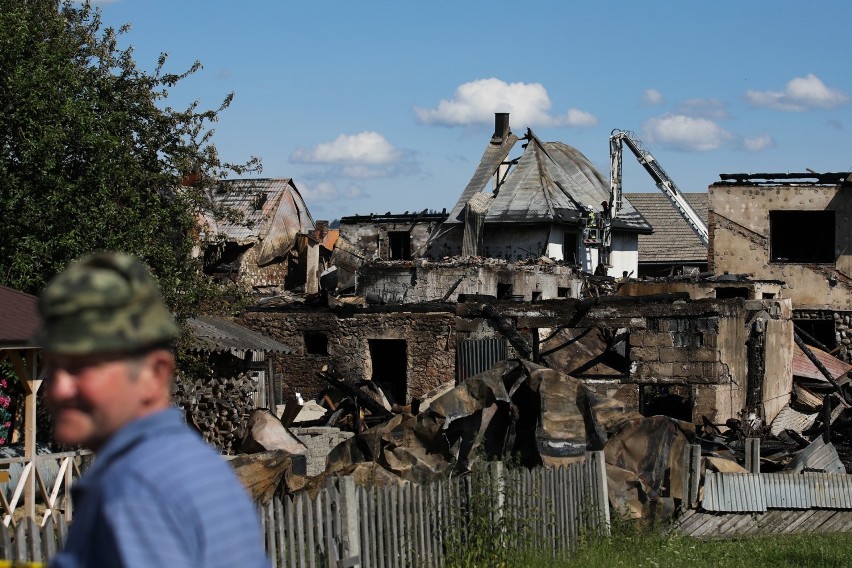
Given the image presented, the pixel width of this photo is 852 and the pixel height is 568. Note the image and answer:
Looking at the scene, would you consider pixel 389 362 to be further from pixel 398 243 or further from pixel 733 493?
pixel 733 493

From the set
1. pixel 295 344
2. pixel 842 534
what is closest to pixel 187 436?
pixel 842 534

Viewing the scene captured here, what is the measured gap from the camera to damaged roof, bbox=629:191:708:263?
49.4m

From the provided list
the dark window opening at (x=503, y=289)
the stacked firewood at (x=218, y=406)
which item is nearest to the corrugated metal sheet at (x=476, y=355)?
the dark window opening at (x=503, y=289)

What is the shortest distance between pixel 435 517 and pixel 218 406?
11631 mm

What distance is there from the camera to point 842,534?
12.9 meters

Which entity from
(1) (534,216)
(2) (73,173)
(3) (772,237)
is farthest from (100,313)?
(1) (534,216)

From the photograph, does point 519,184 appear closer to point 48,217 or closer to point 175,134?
point 175,134

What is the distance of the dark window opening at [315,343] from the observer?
27.1 meters

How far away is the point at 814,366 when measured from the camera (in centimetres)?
2836

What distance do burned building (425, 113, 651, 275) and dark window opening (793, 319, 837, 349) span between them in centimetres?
858

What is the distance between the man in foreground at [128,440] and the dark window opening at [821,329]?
1247 inches

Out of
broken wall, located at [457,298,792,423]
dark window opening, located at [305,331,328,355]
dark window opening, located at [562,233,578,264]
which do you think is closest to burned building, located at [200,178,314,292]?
dark window opening, located at [562,233,578,264]

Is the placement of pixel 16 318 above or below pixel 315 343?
above

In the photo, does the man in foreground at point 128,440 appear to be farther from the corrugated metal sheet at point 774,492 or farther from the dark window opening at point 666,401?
the dark window opening at point 666,401
